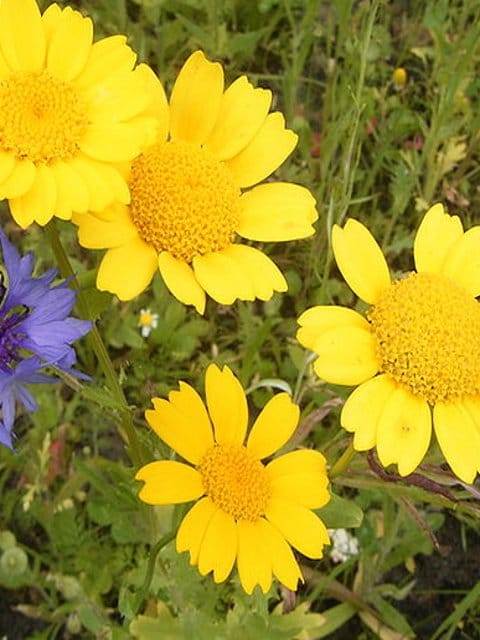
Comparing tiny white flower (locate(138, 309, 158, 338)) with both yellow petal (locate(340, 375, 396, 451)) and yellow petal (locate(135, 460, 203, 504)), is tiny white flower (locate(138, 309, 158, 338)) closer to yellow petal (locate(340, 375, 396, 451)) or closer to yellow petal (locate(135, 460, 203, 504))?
yellow petal (locate(135, 460, 203, 504))

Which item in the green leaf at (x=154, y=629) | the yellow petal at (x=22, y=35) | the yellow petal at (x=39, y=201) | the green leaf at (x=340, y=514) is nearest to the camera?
the yellow petal at (x=39, y=201)

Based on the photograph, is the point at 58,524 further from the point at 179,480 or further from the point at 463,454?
the point at 463,454

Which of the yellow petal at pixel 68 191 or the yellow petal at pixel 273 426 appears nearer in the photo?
the yellow petal at pixel 68 191

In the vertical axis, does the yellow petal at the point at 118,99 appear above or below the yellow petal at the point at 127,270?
above

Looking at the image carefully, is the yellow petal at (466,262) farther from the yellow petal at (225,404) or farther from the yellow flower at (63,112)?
the yellow flower at (63,112)

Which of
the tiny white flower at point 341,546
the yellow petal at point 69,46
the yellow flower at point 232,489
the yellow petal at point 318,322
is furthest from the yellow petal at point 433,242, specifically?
the tiny white flower at point 341,546

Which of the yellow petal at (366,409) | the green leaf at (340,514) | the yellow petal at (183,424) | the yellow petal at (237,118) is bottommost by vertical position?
the green leaf at (340,514)

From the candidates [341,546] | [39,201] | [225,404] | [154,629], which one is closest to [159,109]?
[39,201]

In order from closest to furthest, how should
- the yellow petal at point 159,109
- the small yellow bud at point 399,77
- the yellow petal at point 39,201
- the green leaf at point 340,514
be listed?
1. the yellow petal at point 39,201
2. the yellow petal at point 159,109
3. the green leaf at point 340,514
4. the small yellow bud at point 399,77
